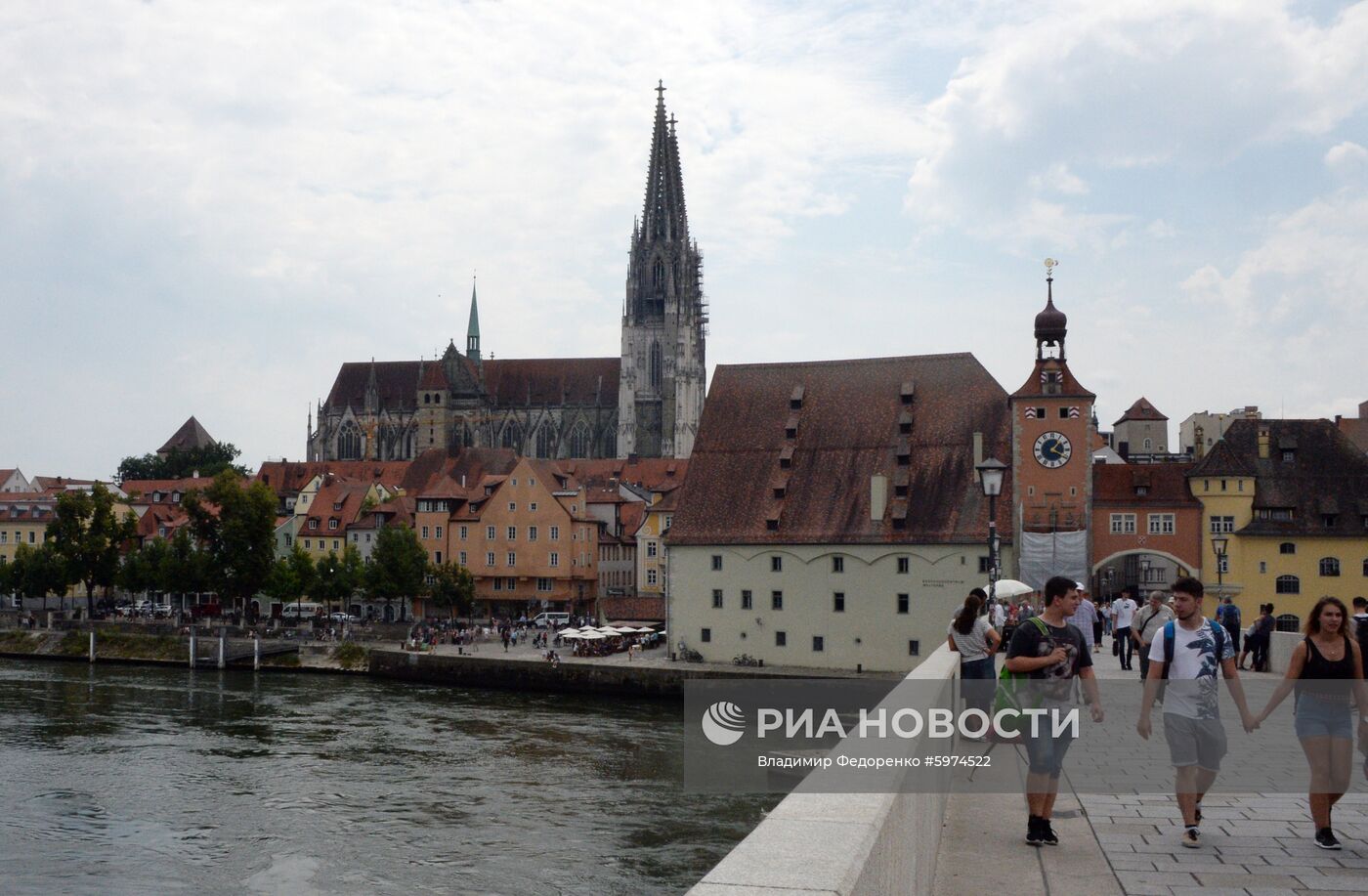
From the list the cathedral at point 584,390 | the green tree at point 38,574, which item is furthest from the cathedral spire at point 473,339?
the green tree at point 38,574

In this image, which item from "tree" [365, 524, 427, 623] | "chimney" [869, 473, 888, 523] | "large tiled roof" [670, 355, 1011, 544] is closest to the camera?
"large tiled roof" [670, 355, 1011, 544]

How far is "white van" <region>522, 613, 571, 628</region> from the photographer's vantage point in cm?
7069

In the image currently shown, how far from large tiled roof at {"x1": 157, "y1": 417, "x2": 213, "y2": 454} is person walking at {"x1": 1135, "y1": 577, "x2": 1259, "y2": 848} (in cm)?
14581

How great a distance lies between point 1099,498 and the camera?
167 feet

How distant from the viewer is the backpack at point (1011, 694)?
818 cm

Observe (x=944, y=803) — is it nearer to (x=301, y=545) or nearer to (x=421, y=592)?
(x=421, y=592)

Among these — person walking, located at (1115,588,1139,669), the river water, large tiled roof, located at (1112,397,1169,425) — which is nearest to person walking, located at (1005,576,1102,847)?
person walking, located at (1115,588,1139,669)

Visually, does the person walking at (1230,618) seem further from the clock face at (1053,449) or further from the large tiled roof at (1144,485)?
the large tiled roof at (1144,485)

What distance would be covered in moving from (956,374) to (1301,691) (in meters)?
46.8

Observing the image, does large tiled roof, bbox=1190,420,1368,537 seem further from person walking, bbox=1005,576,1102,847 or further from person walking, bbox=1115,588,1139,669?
person walking, bbox=1005,576,1102,847

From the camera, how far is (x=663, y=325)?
438ft

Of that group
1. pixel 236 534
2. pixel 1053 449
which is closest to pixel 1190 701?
pixel 1053 449

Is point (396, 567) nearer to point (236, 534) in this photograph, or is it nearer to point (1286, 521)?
point (236, 534)

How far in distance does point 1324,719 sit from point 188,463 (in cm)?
13977
